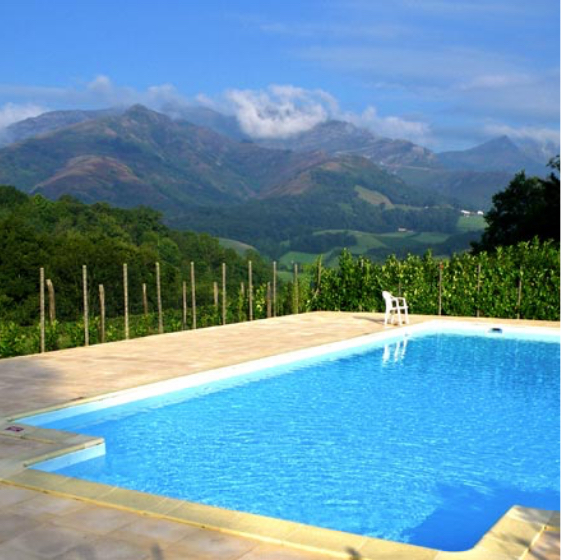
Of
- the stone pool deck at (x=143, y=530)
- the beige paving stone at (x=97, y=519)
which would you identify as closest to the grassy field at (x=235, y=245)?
the stone pool deck at (x=143, y=530)

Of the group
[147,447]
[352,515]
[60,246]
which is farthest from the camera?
[60,246]

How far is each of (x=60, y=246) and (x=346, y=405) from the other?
124ft

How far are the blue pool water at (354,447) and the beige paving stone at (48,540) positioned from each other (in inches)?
55.3

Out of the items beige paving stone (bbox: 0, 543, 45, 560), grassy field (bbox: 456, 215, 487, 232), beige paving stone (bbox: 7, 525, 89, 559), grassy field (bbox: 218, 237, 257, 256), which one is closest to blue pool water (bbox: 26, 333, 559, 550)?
beige paving stone (bbox: 7, 525, 89, 559)

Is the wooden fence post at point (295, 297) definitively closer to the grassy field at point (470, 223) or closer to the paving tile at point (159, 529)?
the paving tile at point (159, 529)

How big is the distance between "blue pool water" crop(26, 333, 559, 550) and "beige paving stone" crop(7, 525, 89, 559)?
1405 mm

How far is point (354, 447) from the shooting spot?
20.6 ft

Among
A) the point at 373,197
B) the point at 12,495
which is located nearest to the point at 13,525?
the point at 12,495

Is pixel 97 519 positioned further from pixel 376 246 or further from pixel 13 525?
pixel 376 246

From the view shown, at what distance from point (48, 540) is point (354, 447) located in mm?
3255

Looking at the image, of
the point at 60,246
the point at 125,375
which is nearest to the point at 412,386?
the point at 125,375

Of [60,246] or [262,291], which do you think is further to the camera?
[60,246]

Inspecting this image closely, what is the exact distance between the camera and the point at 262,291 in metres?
15.2

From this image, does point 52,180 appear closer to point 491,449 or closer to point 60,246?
point 60,246
